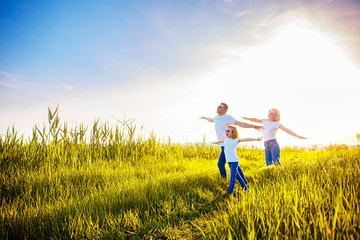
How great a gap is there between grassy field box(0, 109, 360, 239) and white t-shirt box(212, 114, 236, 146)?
1.12 metres

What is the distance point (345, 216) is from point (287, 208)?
0.59 meters

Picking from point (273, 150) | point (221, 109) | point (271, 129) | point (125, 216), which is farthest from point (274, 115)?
point (125, 216)

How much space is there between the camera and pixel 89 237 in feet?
10.2

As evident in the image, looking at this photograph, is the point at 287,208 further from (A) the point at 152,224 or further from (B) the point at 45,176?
(B) the point at 45,176

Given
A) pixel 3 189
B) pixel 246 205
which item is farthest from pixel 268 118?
pixel 3 189

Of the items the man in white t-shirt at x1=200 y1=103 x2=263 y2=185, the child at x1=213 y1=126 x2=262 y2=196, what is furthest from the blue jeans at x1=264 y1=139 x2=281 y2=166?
the child at x1=213 y1=126 x2=262 y2=196

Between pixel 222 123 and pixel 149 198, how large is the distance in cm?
264

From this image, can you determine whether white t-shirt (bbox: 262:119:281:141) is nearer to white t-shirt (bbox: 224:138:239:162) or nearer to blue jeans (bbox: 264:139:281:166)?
blue jeans (bbox: 264:139:281:166)

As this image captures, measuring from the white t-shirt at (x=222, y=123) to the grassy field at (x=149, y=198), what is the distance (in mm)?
1117

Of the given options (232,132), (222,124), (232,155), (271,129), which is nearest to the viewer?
(232,155)

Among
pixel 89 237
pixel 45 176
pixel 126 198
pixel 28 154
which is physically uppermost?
pixel 28 154

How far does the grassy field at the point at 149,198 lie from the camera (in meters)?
2.44

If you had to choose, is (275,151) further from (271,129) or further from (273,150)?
(271,129)

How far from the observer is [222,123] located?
5.60 metres
